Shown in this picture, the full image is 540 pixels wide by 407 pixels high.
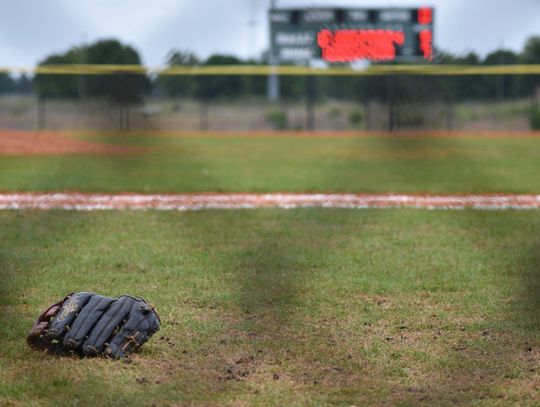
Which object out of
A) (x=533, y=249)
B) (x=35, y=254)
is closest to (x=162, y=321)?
(x=35, y=254)

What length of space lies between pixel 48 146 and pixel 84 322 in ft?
34.0

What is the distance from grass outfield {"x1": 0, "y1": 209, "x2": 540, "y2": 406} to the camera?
2422mm

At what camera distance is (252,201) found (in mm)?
6945

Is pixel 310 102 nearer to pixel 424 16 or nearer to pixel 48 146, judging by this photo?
pixel 424 16

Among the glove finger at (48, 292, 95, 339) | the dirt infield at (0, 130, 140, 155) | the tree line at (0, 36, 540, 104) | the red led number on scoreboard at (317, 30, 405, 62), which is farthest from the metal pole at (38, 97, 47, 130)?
the glove finger at (48, 292, 95, 339)

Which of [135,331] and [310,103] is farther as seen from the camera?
[310,103]

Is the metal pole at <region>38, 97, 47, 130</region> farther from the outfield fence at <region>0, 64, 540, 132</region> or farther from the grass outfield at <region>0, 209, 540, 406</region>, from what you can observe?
the grass outfield at <region>0, 209, 540, 406</region>

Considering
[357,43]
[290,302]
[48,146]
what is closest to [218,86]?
[357,43]

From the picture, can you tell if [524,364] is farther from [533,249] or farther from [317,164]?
[317,164]

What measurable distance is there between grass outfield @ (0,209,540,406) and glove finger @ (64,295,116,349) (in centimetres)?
6

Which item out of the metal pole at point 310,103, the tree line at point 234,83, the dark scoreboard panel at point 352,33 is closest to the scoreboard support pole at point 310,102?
the metal pole at point 310,103

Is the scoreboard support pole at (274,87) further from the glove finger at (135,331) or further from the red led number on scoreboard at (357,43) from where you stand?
the glove finger at (135,331)

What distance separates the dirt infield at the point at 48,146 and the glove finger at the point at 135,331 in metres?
7.23

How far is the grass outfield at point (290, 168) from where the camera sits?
8.00 meters
